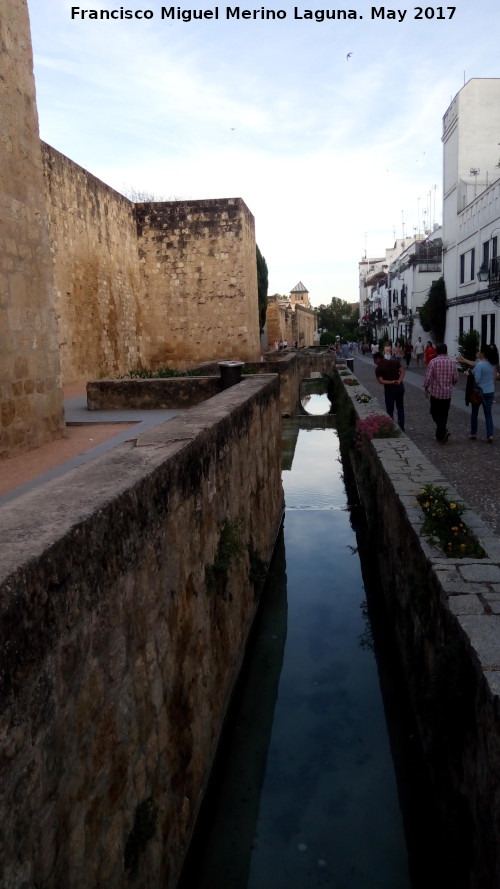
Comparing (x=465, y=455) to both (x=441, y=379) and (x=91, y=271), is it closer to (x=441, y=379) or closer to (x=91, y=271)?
(x=441, y=379)

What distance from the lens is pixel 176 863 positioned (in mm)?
3357

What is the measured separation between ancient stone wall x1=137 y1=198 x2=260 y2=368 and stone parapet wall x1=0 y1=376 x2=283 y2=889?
12602mm

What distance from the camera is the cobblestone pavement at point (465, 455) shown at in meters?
6.24

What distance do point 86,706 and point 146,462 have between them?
4.24 ft

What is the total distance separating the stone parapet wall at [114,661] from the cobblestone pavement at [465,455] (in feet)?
9.26

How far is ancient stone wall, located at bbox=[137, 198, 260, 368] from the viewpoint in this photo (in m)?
16.5

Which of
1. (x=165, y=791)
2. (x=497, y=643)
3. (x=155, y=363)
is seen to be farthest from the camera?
(x=155, y=363)

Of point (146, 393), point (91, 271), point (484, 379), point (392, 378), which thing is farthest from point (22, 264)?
point (91, 271)

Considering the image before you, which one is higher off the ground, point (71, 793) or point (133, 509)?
point (133, 509)

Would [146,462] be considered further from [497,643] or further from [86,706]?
[497,643]

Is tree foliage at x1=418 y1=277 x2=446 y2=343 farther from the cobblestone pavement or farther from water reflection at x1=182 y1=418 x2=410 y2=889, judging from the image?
water reflection at x1=182 y1=418 x2=410 y2=889

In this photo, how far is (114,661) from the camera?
8.44 ft

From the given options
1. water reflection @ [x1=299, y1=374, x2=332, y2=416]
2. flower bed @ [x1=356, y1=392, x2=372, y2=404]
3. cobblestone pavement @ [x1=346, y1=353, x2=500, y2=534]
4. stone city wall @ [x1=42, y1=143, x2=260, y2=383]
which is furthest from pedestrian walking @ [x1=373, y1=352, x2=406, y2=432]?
water reflection @ [x1=299, y1=374, x2=332, y2=416]

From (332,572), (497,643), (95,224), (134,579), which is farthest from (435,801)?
(95,224)
